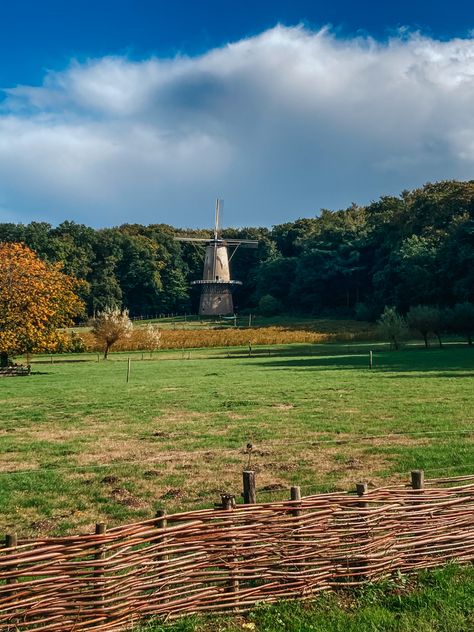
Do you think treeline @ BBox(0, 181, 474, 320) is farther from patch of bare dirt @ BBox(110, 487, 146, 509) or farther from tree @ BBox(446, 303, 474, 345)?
patch of bare dirt @ BBox(110, 487, 146, 509)

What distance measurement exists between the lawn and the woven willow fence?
302 centimetres

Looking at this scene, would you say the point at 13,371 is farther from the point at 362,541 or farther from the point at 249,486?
the point at 362,541

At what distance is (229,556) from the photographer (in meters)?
5.74

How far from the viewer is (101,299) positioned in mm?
103938

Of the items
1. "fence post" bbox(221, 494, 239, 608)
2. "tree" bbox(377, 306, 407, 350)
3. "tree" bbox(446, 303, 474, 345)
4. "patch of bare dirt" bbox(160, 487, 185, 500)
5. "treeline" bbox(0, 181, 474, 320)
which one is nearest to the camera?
"fence post" bbox(221, 494, 239, 608)

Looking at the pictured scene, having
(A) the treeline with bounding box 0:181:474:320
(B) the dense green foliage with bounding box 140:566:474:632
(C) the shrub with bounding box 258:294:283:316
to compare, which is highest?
(A) the treeline with bounding box 0:181:474:320

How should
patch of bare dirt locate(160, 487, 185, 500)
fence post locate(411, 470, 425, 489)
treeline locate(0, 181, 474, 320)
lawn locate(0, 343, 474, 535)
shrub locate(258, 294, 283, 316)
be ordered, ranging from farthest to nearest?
shrub locate(258, 294, 283, 316) < treeline locate(0, 181, 474, 320) < lawn locate(0, 343, 474, 535) < patch of bare dirt locate(160, 487, 185, 500) < fence post locate(411, 470, 425, 489)

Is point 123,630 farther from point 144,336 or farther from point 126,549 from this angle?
point 144,336

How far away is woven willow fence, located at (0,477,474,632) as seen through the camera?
5.07 meters

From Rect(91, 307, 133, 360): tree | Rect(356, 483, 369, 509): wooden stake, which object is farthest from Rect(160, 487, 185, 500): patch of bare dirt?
Rect(91, 307, 133, 360): tree

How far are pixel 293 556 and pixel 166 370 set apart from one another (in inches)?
1259

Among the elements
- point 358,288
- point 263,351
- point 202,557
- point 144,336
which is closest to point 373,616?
point 202,557

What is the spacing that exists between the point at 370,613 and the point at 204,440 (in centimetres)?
878

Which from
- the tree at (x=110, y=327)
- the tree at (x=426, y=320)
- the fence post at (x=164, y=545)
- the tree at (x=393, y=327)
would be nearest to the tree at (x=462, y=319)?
the tree at (x=426, y=320)
